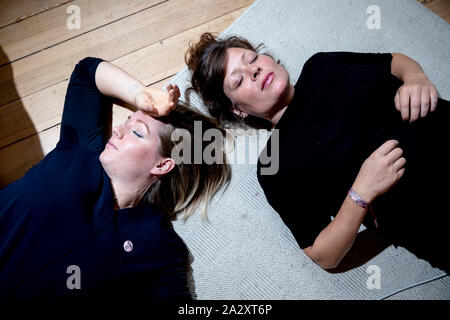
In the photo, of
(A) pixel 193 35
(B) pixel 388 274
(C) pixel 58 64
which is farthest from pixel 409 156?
(C) pixel 58 64

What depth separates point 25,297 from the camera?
1.06m

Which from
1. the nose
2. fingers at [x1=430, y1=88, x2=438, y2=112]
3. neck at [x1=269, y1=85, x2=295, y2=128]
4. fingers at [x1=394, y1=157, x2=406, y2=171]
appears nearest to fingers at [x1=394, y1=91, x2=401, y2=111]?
fingers at [x1=430, y1=88, x2=438, y2=112]

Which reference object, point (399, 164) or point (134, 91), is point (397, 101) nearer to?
point (399, 164)

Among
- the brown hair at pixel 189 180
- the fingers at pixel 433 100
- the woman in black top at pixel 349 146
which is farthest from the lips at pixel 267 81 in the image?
the fingers at pixel 433 100

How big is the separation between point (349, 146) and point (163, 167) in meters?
0.72

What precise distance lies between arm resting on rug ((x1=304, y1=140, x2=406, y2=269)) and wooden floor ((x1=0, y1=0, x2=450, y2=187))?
98 cm

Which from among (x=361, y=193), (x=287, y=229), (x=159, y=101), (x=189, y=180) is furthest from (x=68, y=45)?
(x=361, y=193)

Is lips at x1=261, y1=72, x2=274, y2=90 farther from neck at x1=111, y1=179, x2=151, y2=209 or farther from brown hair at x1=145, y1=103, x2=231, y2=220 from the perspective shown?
neck at x1=111, y1=179, x2=151, y2=209

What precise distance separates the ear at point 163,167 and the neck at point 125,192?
9cm

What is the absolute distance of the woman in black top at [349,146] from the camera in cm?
Answer: 107

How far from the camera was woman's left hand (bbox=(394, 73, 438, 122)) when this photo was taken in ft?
3.66

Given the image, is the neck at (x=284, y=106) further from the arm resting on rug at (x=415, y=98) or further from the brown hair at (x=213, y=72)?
the arm resting on rug at (x=415, y=98)

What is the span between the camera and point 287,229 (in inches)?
53.6

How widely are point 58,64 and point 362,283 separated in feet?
5.70
